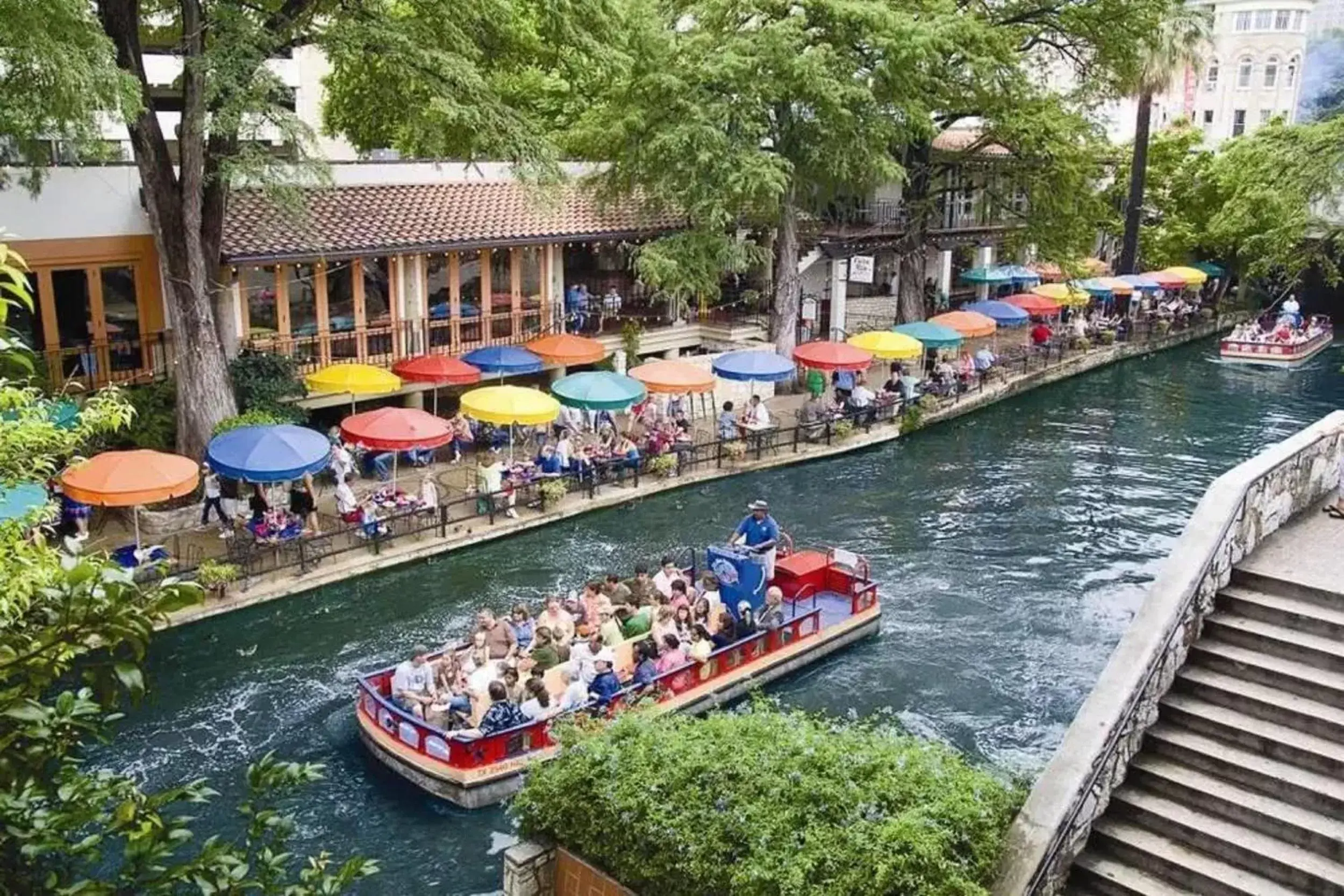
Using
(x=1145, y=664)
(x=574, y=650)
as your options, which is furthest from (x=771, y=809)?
(x=574, y=650)

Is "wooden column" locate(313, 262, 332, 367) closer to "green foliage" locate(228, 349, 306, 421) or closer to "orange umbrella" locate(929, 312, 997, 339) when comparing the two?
"green foliage" locate(228, 349, 306, 421)

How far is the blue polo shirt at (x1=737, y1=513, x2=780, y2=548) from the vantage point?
17828 millimetres

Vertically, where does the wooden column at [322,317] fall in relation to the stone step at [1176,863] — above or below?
above

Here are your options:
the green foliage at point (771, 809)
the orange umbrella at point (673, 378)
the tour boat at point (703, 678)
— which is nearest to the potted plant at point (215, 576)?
the tour boat at point (703, 678)

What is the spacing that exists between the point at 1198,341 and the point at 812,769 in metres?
45.0

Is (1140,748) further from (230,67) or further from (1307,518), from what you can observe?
(230,67)

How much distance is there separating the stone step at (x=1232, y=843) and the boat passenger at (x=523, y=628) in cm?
881

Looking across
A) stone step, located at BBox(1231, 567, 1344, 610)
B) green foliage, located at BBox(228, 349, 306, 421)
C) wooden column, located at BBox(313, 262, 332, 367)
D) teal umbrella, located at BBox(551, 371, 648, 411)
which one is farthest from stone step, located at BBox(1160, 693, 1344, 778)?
wooden column, located at BBox(313, 262, 332, 367)

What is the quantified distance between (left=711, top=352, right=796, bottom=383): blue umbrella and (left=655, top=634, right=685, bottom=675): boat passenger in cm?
1235

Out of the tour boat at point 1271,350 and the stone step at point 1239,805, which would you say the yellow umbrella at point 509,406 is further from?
the tour boat at point 1271,350

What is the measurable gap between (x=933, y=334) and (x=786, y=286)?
4.25m

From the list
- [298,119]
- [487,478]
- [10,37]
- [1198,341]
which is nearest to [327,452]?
[487,478]

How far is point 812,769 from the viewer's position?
8.90 m

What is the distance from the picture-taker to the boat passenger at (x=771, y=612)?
57.5 ft
